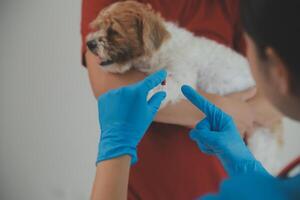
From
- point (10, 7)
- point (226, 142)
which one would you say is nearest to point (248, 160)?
point (226, 142)

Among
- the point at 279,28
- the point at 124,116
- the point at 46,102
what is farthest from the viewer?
the point at 46,102

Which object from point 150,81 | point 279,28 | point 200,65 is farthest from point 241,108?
point 279,28

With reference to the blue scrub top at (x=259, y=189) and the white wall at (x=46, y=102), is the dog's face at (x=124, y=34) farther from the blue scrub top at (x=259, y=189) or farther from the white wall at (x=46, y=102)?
the blue scrub top at (x=259, y=189)

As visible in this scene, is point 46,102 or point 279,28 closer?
point 279,28

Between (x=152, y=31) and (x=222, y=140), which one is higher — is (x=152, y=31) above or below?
above

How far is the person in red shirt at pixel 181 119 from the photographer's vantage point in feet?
3.61

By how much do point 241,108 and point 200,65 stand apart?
0.55 feet

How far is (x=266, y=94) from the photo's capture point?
0.60 metres

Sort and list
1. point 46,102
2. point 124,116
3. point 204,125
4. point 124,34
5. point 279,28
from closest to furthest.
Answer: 1. point 279,28
2. point 124,116
3. point 204,125
4. point 124,34
5. point 46,102

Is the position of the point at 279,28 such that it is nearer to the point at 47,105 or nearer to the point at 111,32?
the point at 111,32

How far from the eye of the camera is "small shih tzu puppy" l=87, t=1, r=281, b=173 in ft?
3.49

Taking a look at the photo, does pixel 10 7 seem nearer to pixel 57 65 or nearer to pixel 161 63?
pixel 57 65

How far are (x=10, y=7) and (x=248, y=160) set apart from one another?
A: 83cm

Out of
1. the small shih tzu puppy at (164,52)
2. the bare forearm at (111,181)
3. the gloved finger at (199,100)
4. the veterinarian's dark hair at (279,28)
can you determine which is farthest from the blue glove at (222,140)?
the veterinarian's dark hair at (279,28)
